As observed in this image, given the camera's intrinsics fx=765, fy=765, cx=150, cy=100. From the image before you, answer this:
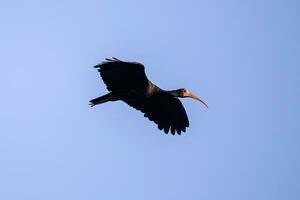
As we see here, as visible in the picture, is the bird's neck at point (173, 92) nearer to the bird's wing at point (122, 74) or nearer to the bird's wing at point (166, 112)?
the bird's wing at point (166, 112)

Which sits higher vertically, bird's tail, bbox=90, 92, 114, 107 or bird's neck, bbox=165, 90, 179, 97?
bird's neck, bbox=165, 90, 179, 97

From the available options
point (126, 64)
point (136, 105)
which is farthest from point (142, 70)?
point (136, 105)

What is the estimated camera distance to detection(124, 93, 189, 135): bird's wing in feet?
79.3

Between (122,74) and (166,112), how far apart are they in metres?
2.77

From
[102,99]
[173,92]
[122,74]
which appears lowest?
[102,99]

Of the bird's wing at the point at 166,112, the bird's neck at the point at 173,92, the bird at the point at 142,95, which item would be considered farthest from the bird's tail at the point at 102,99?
the bird's neck at the point at 173,92

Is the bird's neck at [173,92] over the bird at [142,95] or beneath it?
over

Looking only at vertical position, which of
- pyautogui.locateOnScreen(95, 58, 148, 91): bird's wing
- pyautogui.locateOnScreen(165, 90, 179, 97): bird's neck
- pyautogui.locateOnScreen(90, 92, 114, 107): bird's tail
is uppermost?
pyautogui.locateOnScreen(165, 90, 179, 97): bird's neck

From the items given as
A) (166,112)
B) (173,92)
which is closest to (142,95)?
(173,92)

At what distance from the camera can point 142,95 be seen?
22906 millimetres

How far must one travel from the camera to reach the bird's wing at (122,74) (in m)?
21.8

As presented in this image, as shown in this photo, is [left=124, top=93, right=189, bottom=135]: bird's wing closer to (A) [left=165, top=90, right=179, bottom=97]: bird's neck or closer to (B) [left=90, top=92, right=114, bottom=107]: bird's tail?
(A) [left=165, top=90, right=179, bottom=97]: bird's neck

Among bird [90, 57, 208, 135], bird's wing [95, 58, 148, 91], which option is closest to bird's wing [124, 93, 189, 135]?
bird [90, 57, 208, 135]

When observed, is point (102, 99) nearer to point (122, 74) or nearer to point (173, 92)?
point (122, 74)
